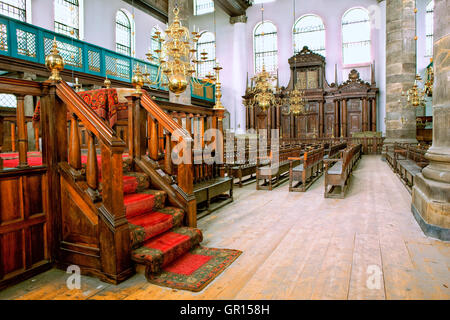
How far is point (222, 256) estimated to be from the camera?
285 centimetres

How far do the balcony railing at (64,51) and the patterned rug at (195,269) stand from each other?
5.79m

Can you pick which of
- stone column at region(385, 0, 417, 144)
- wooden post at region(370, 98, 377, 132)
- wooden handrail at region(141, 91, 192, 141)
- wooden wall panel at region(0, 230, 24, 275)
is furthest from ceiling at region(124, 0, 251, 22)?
wooden wall panel at region(0, 230, 24, 275)

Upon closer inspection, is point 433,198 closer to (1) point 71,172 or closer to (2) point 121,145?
(2) point 121,145

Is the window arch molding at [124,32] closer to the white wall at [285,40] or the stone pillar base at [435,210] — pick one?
the white wall at [285,40]

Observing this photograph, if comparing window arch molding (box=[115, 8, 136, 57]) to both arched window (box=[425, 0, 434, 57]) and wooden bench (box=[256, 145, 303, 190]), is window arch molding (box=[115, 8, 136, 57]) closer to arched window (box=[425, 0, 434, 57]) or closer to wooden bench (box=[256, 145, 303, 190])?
wooden bench (box=[256, 145, 303, 190])

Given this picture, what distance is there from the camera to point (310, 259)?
9.14 feet

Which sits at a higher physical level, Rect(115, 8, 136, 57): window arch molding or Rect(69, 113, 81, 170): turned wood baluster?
Rect(115, 8, 136, 57): window arch molding

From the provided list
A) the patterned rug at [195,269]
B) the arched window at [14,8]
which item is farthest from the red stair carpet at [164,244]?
the arched window at [14,8]

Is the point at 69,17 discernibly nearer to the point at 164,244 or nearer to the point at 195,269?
the point at 164,244

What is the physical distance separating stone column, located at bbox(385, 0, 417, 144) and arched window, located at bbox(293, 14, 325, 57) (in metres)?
6.13

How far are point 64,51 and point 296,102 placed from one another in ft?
34.1

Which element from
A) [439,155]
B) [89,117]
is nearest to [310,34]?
[439,155]

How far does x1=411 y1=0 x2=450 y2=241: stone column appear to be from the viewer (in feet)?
10.8

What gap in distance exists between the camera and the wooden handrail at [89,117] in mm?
2377
